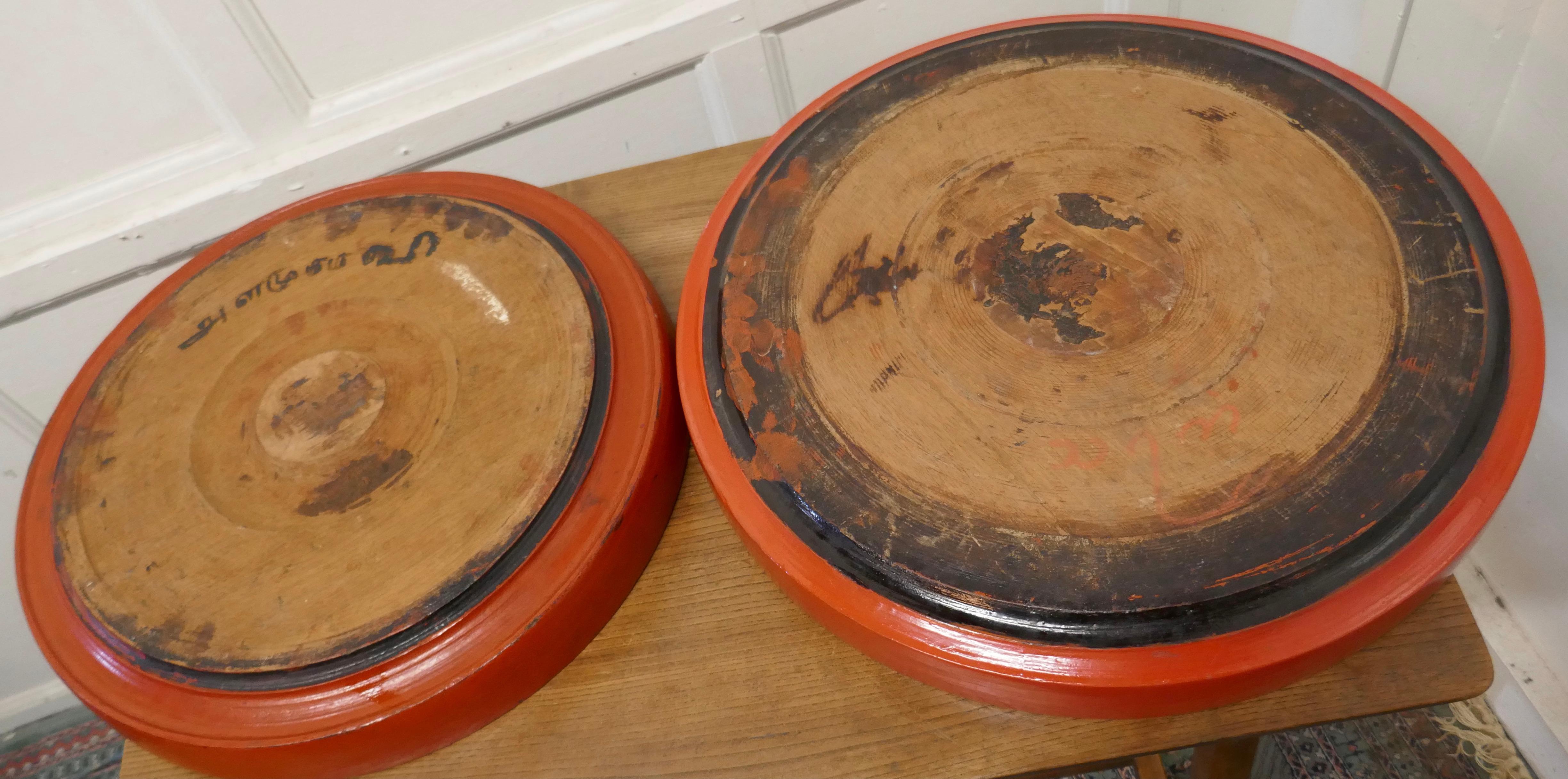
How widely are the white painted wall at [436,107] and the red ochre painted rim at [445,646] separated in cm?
69

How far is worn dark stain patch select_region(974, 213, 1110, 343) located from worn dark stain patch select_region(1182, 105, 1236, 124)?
0.25 m

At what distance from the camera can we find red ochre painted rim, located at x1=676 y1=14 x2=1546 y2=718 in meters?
0.72

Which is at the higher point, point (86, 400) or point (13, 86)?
point (13, 86)

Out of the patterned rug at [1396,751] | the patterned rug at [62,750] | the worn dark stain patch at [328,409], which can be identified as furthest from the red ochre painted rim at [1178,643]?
the patterned rug at [62,750]

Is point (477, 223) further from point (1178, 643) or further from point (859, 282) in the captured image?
point (1178, 643)

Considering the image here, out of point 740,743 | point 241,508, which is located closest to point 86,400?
point 241,508

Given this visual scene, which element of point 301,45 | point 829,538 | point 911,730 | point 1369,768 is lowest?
point 1369,768

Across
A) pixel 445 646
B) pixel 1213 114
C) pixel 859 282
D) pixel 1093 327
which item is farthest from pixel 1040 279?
pixel 445 646

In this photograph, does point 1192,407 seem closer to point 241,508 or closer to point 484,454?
point 484,454

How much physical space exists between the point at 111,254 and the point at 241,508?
90 cm

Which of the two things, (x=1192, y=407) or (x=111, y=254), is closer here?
(x=1192, y=407)

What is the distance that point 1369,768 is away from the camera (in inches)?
59.4

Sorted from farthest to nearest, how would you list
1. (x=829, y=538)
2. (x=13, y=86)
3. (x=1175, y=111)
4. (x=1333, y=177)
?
1. (x=13, y=86)
2. (x=1175, y=111)
3. (x=1333, y=177)
4. (x=829, y=538)

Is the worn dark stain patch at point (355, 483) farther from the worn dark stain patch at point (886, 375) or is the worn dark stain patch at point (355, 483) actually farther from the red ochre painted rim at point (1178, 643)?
the worn dark stain patch at point (886, 375)
